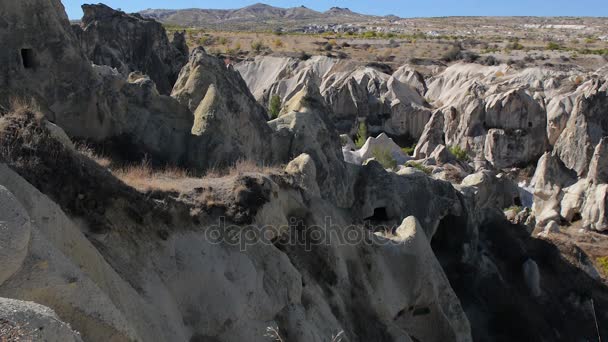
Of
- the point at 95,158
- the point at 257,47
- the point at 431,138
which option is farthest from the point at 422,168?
the point at 257,47

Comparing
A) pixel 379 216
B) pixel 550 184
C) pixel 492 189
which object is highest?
pixel 379 216

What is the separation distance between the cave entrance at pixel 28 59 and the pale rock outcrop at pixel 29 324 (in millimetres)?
9552

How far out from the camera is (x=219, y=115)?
1559 centimetres

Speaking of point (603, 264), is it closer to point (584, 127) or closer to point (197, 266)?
point (584, 127)

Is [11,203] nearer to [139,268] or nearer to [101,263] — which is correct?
[101,263]

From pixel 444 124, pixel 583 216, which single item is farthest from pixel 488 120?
pixel 583 216

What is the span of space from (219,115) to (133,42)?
28.1 metres

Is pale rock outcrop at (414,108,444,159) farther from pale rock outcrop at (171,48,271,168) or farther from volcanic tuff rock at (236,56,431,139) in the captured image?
pale rock outcrop at (171,48,271,168)

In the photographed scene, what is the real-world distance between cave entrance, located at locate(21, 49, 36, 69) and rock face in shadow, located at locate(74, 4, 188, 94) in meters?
24.4

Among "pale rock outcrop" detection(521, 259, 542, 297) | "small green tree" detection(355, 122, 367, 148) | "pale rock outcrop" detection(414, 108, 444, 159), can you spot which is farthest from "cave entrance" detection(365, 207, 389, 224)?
"small green tree" detection(355, 122, 367, 148)

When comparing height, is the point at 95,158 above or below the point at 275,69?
above

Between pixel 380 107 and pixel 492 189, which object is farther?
pixel 380 107

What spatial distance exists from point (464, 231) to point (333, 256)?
9.04 m

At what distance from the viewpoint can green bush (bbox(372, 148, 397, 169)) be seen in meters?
32.3
